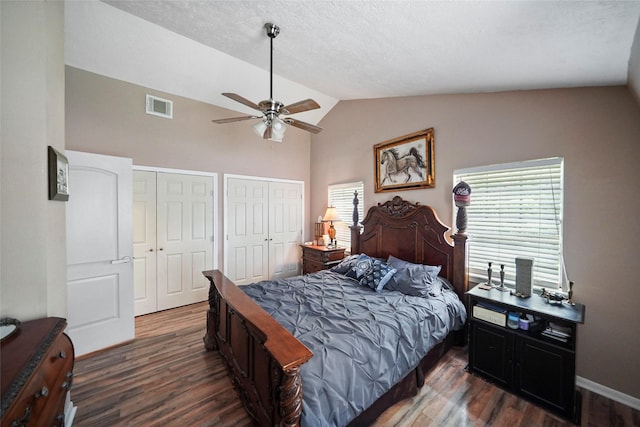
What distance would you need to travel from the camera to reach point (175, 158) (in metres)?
3.64

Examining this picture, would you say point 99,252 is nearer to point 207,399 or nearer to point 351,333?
point 207,399

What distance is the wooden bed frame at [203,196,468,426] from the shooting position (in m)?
1.24

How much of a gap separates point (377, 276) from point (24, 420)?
248cm

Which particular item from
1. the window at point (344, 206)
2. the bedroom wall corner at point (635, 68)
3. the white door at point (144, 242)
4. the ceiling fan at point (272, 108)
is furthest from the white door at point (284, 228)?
the bedroom wall corner at point (635, 68)

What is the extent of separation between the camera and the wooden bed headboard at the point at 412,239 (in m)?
2.66

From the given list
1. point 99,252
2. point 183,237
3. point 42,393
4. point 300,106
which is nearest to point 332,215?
point 300,106

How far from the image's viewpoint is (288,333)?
1423 millimetres

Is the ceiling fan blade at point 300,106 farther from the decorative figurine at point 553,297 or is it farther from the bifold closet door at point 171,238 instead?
the decorative figurine at point 553,297

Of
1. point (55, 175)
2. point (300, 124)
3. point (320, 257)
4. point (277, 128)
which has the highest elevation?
point (300, 124)

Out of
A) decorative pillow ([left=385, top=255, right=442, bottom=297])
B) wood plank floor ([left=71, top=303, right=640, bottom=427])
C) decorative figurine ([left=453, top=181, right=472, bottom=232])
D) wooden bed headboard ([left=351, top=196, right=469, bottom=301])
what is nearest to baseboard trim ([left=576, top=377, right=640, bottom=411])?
wood plank floor ([left=71, top=303, right=640, bottom=427])

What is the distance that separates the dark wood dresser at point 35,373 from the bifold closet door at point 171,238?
2449 mm

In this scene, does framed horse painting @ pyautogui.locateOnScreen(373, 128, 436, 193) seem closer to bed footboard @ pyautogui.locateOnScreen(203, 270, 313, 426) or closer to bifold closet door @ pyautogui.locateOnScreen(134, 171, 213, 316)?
bed footboard @ pyautogui.locateOnScreen(203, 270, 313, 426)

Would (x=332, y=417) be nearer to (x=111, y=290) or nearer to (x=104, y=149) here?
(x=111, y=290)

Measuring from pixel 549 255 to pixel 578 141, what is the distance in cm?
101
